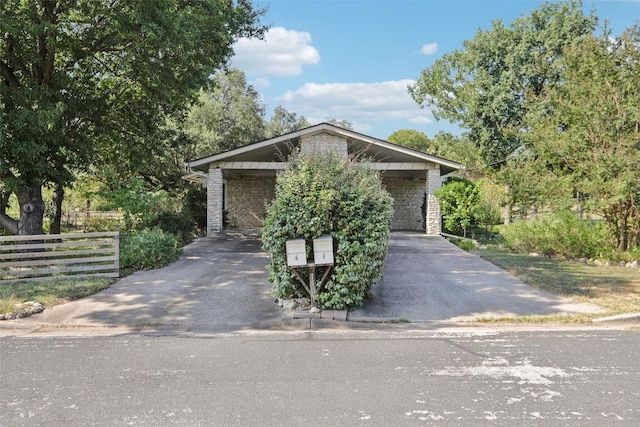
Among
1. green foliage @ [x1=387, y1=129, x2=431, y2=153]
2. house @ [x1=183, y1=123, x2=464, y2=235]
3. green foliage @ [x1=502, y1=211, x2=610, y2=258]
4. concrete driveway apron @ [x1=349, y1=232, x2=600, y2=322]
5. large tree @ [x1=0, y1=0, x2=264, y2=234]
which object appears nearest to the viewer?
concrete driveway apron @ [x1=349, y1=232, x2=600, y2=322]

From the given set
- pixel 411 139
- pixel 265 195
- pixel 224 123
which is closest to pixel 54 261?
pixel 265 195

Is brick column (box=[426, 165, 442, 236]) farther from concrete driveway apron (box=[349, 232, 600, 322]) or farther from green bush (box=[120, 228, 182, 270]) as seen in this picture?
green bush (box=[120, 228, 182, 270])

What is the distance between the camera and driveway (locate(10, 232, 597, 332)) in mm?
7281

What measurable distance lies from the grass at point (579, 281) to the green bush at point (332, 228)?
252 centimetres

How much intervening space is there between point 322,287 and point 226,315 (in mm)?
1554

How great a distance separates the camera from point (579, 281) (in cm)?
990

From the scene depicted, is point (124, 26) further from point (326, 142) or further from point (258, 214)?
point (258, 214)

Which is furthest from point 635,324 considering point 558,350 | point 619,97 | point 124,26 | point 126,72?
point 126,72

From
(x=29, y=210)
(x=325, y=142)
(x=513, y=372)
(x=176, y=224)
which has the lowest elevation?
(x=513, y=372)

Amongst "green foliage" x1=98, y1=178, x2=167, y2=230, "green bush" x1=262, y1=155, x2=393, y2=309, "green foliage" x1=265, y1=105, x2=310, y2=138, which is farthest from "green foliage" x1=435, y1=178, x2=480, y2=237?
"green foliage" x1=265, y1=105, x2=310, y2=138

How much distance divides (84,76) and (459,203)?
13501 mm

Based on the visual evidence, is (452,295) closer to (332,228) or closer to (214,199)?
(332,228)

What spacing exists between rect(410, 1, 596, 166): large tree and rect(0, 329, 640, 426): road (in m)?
22.6

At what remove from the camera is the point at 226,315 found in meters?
7.49
